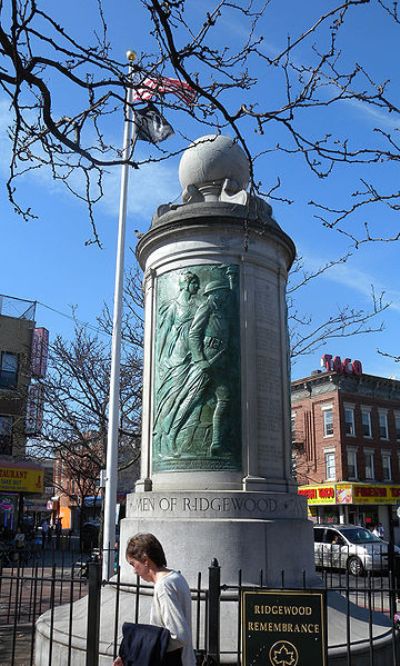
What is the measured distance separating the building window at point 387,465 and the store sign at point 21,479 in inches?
898

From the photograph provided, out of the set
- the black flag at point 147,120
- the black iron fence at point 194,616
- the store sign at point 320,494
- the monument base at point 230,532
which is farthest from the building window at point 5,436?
the monument base at point 230,532

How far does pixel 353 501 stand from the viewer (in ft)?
122

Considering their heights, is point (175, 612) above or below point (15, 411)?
below

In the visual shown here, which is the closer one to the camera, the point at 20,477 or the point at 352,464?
the point at 20,477

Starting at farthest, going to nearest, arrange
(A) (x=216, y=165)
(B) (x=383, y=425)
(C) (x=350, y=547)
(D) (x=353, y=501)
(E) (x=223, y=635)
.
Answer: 1. (B) (x=383, y=425)
2. (D) (x=353, y=501)
3. (C) (x=350, y=547)
4. (A) (x=216, y=165)
5. (E) (x=223, y=635)

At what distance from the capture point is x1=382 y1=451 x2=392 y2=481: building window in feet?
134

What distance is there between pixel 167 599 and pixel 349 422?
3786cm

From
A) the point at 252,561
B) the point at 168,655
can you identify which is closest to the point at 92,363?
the point at 252,561

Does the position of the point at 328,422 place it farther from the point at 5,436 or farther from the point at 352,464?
the point at 5,436

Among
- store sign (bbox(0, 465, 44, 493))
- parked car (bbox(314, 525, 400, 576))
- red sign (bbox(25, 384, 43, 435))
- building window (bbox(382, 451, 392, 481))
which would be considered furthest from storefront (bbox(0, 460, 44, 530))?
building window (bbox(382, 451, 392, 481))

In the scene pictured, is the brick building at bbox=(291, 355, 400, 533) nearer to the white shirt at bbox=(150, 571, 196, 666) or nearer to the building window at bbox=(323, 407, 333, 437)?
the building window at bbox=(323, 407, 333, 437)

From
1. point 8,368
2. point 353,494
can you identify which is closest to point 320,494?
point 353,494

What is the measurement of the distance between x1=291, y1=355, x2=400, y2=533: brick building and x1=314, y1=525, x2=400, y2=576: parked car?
603 inches

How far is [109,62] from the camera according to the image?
4789 mm
